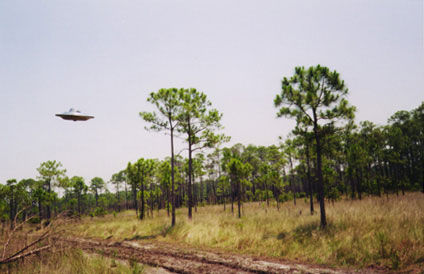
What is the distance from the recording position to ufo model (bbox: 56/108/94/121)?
4902mm

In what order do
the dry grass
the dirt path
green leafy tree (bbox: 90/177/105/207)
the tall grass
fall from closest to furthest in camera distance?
the dry grass → the tall grass → the dirt path → green leafy tree (bbox: 90/177/105/207)

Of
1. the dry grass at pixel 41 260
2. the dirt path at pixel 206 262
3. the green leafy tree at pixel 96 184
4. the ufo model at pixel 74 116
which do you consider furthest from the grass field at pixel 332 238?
the green leafy tree at pixel 96 184

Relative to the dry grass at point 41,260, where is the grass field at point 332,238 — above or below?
below

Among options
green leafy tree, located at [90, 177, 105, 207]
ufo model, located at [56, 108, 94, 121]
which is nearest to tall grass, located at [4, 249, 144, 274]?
ufo model, located at [56, 108, 94, 121]

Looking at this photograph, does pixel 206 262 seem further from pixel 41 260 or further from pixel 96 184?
pixel 96 184

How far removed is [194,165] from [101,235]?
70.6 ft

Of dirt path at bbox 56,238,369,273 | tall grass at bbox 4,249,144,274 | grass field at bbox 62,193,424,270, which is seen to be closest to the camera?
tall grass at bbox 4,249,144,274

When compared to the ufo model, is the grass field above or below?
below

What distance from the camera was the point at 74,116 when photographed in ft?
16.4

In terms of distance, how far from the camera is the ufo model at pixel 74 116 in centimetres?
490

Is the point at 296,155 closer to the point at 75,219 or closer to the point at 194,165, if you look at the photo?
the point at 194,165

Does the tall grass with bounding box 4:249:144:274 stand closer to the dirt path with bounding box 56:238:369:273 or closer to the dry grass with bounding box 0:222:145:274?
the dry grass with bounding box 0:222:145:274

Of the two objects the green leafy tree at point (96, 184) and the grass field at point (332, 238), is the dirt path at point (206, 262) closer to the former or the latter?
the grass field at point (332, 238)

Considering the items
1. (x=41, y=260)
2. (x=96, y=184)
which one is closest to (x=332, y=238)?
(x=41, y=260)
